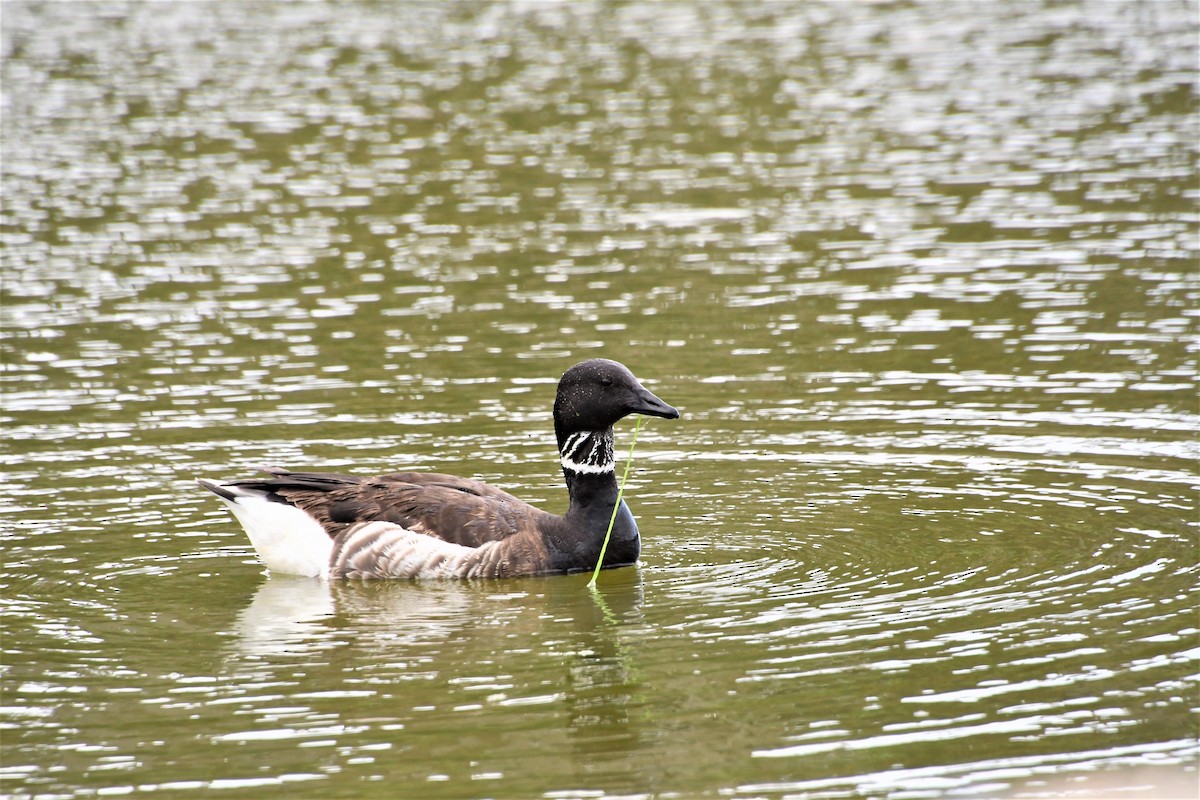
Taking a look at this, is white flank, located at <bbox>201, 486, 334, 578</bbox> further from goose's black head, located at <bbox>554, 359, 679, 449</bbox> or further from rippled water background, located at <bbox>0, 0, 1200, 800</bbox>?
goose's black head, located at <bbox>554, 359, 679, 449</bbox>

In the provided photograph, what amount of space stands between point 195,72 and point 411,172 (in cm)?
1138

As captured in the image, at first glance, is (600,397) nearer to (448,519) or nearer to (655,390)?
(448,519)

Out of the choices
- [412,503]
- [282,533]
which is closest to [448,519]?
[412,503]

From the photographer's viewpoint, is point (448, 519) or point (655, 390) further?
point (655, 390)

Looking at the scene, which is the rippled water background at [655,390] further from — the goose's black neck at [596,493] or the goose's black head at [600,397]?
the goose's black head at [600,397]

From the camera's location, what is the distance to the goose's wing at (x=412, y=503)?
14.0 meters

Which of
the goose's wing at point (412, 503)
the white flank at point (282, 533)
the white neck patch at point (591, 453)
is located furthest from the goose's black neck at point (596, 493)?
the white flank at point (282, 533)

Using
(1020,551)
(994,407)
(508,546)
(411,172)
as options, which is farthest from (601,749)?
(411,172)

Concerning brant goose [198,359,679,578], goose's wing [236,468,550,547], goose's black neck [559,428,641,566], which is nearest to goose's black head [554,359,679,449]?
brant goose [198,359,679,578]

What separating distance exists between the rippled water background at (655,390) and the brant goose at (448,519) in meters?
0.40

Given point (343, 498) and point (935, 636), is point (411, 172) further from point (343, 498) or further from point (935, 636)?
point (935, 636)

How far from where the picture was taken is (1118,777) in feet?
31.0

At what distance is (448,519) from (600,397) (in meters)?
1.64

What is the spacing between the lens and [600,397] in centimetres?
1424
